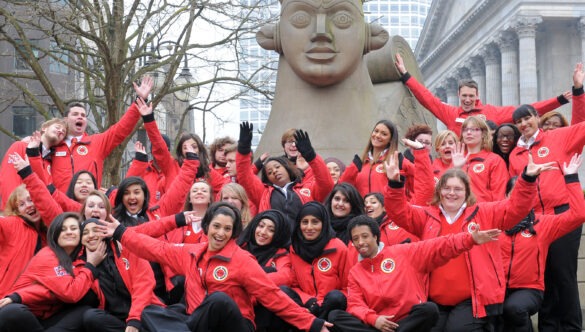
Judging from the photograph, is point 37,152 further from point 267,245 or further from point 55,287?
point 267,245

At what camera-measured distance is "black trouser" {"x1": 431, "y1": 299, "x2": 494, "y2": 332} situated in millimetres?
6676

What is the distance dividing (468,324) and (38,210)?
12.9 ft

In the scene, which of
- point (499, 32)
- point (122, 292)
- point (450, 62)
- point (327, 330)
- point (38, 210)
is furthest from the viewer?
point (450, 62)

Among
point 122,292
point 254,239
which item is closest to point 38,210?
point 122,292

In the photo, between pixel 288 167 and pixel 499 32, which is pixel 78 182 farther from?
pixel 499 32

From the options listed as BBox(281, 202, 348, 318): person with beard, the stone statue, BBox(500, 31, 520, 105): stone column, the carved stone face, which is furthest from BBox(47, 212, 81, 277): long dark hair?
BBox(500, 31, 520, 105): stone column

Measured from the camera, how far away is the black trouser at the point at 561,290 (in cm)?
746

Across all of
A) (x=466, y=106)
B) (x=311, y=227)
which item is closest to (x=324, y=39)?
(x=466, y=106)

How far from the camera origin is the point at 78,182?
814cm

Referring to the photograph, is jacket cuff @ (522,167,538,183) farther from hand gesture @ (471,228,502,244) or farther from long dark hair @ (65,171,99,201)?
long dark hair @ (65,171,99,201)

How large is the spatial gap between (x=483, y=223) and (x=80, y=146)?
176 inches

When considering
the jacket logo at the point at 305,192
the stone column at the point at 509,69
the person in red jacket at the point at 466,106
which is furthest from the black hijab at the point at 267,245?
the stone column at the point at 509,69

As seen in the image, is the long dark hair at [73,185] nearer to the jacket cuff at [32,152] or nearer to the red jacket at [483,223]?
the jacket cuff at [32,152]

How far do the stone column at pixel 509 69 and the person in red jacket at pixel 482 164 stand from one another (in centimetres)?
→ 4557
